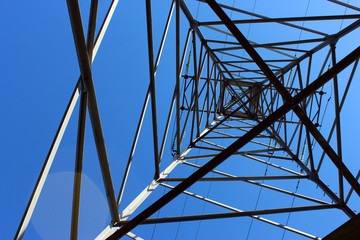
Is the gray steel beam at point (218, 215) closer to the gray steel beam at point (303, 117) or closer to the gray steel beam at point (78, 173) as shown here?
the gray steel beam at point (78, 173)

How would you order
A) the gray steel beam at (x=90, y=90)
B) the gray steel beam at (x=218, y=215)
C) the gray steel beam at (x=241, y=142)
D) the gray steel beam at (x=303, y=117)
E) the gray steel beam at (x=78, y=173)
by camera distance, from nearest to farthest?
the gray steel beam at (x=90, y=90) → the gray steel beam at (x=78, y=173) → the gray steel beam at (x=241, y=142) → the gray steel beam at (x=303, y=117) → the gray steel beam at (x=218, y=215)

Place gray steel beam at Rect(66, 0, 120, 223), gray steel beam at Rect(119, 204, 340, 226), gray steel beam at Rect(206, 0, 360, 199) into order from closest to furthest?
1. gray steel beam at Rect(66, 0, 120, 223)
2. gray steel beam at Rect(206, 0, 360, 199)
3. gray steel beam at Rect(119, 204, 340, 226)

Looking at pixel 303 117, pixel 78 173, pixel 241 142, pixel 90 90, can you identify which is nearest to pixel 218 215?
pixel 241 142

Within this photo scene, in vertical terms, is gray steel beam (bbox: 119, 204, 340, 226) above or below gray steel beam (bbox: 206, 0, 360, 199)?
below

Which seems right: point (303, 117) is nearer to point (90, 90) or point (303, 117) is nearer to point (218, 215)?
point (218, 215)

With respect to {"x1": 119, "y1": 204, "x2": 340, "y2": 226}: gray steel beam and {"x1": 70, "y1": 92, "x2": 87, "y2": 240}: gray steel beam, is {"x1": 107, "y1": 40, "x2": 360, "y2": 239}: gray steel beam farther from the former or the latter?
{"x1": 119, "y1": 204, "x2": 340, "y2": 226}: gray steel beam

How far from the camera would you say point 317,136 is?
3.90 metres

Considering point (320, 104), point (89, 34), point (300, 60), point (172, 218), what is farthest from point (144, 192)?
point (300, 60)

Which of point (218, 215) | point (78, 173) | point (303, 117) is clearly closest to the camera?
point (78, 173)

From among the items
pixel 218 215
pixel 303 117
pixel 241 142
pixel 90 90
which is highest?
pixel 90 90

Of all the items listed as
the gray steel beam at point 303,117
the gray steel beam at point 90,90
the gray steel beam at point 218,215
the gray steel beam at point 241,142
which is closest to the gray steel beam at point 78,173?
the gray steel beam at point 90,90

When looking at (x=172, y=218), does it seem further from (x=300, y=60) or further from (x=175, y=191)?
(x=300, y=60)

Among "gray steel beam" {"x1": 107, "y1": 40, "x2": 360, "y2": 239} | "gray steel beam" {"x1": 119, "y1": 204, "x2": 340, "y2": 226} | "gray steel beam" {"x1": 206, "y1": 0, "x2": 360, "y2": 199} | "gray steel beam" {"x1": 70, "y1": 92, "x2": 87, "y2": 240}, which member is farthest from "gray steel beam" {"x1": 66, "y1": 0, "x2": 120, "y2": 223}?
"gray steel beam" {"x1": 206, "y1": 0, "x2": 360, "y2": 199}

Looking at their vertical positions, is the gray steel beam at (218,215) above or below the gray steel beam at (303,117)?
below
